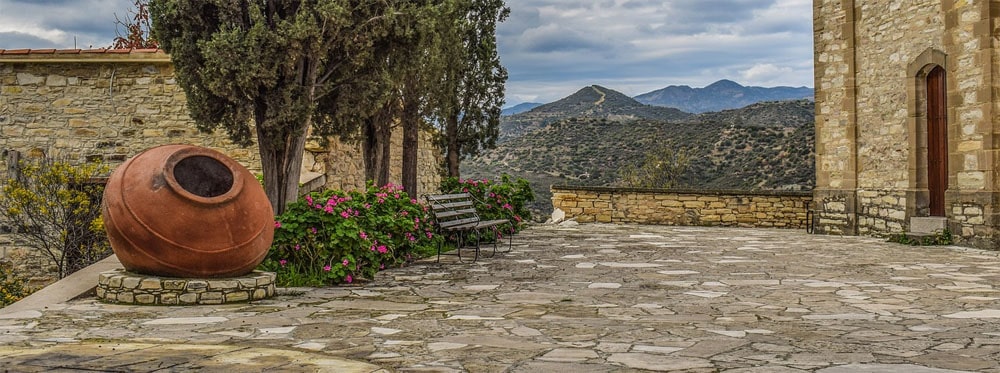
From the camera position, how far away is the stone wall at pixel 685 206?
1591 cm

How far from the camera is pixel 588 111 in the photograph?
163 feet

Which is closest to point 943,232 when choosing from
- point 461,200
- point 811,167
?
point 461,200

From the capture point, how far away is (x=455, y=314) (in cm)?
529

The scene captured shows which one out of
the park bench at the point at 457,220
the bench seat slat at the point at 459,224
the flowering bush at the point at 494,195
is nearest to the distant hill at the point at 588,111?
the flowering bush at the point at 494,195

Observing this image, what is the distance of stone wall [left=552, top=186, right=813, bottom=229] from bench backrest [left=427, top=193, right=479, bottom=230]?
6.99 m

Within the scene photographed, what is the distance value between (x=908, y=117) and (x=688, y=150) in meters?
20.2

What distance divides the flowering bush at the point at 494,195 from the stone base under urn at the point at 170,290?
5821 millimetres

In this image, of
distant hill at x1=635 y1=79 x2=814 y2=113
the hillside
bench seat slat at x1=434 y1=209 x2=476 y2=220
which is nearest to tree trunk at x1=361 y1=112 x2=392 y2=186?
bench seat slat at x1=434 y1=209 x2=476 y2=220

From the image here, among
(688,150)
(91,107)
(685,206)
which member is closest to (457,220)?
(91,107)

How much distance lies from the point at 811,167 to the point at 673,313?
2210cm

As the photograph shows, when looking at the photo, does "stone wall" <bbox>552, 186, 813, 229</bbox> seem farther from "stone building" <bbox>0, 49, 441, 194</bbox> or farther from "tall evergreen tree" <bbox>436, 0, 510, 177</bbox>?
"stone building" <bbox>0, 49, 441, 194</bbox>

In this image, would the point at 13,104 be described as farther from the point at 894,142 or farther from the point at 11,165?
the point at 894,142

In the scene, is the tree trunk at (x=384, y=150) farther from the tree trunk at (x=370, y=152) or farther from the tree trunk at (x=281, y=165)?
the tree trunk at (x=281, y=165)

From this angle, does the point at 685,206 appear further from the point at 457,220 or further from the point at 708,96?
the point at 708,96
